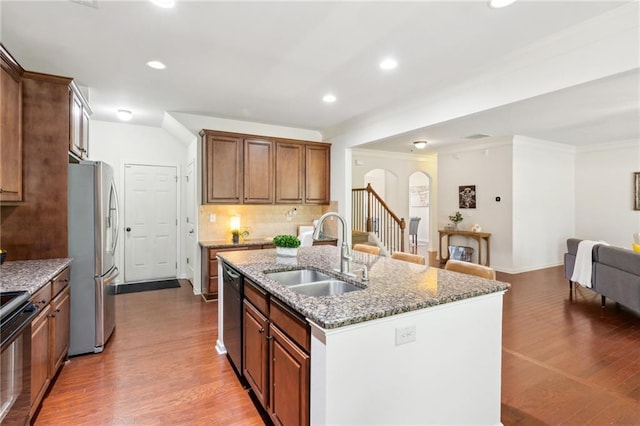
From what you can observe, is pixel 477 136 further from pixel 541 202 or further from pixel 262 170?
pixel 262 170

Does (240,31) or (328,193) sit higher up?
(240,31)

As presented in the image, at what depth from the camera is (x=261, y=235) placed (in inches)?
220

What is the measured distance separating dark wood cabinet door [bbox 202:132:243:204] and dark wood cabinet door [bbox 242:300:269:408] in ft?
9.24

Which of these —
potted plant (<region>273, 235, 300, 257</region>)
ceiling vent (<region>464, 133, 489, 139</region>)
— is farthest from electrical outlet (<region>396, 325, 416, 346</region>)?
ceiling vent (<region>464, 133, 489, 139</region>)

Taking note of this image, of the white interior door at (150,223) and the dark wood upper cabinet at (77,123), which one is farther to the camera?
the white interior door at (150,223)

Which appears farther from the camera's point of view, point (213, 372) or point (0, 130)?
point (213, 372)

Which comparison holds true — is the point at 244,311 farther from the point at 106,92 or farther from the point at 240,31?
the point at 106,92

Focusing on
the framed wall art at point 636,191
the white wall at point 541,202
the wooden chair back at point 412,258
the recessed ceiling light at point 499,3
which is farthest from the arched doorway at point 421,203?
the recessed ceiling light at point 499,3

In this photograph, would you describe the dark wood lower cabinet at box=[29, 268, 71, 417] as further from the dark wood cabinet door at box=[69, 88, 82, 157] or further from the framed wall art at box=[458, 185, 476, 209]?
the framed wall art at box=[458, 185, 476, 209]

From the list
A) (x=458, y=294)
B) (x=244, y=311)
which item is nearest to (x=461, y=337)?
(x=458, y=294)

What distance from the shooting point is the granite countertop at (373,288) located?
4.79 ft

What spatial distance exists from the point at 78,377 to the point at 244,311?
5.05 ft

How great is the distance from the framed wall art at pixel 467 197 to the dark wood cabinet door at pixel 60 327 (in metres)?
6.94

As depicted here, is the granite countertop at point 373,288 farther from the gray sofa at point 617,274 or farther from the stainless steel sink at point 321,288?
the gray sofa at point 617,274
